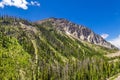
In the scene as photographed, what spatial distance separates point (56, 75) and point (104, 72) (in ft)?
113

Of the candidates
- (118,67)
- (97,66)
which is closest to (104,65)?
(97,66)

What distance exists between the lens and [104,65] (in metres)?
184

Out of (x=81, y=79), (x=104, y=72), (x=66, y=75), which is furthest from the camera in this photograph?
(x=66, y=75)

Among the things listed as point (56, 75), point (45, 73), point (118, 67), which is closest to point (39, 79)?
point (45, 73)

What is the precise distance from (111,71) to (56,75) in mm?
39323

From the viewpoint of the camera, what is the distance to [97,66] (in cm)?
18762

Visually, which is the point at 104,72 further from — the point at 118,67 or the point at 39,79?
the point at 39,79

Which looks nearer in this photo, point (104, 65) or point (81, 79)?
point (81, 79)

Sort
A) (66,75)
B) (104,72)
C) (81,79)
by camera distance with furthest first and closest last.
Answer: (66,75)
(104,72)
(81,79)

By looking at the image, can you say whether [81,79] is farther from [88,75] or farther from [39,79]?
[39,79]

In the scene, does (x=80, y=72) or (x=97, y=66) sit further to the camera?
(x=97, y=66)

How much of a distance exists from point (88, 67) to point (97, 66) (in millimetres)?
6770

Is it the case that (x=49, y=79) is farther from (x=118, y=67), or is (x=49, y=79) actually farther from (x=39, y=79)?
(x=118, y=67)

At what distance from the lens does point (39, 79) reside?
167m
